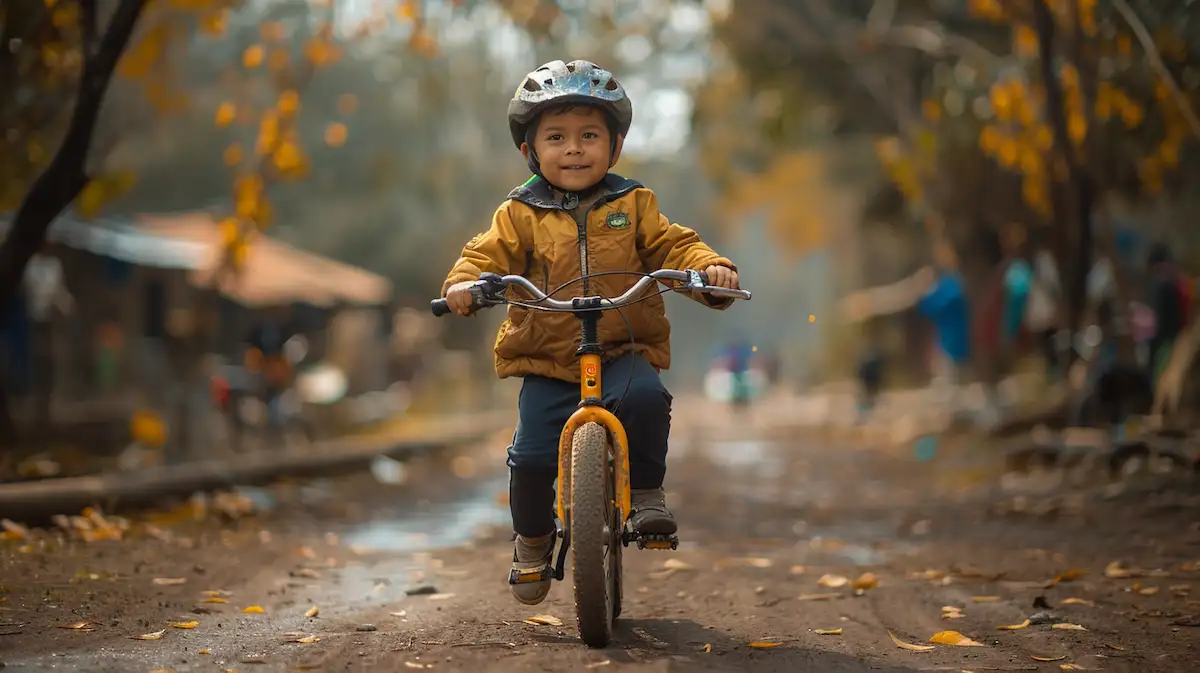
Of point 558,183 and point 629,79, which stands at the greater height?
point 629,79

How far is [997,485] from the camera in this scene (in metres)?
13.6

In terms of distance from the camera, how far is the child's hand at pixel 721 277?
5074 millimetres

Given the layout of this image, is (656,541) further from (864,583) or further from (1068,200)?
(1068,200)

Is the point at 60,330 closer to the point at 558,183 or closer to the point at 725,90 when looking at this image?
the point at 725,90

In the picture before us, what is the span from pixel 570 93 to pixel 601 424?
1.29 meters

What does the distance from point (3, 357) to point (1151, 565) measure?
1668 centimetres

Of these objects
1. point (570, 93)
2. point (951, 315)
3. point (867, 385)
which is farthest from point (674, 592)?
point (867, 385)

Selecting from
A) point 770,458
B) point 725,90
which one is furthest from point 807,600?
point 725,90

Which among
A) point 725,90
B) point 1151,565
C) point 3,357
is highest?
point 725,90

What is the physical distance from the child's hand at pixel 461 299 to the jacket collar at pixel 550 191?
21.4 inches

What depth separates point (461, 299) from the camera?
16.4ft

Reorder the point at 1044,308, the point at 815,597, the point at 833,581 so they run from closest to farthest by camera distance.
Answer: the point at 815,597, the point at 833,581, the point at 1044,308

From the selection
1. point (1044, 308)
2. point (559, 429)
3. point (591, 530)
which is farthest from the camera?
point (1044, 308)

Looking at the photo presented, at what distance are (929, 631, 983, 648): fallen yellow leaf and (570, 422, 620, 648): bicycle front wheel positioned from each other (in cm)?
141
